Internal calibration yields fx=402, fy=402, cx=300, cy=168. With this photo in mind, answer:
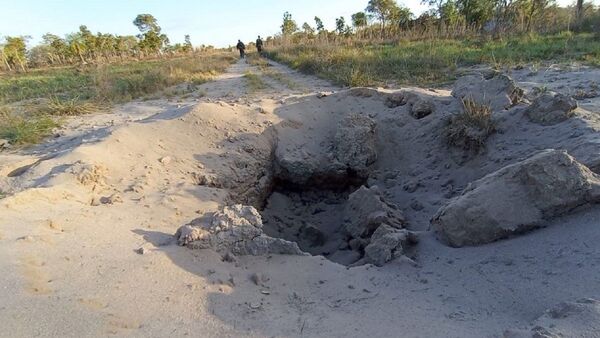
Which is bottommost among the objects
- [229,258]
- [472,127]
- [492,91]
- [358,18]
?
[229,258]

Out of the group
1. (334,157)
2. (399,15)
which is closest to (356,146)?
(334,157)

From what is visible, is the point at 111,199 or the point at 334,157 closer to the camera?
the point at 111,199

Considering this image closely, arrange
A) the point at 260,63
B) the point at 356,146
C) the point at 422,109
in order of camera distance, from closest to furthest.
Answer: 1. the point at 356,146
2. the point at 422,109
3. the point at 260,63

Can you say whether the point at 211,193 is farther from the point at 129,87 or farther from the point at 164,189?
the point at 129,87

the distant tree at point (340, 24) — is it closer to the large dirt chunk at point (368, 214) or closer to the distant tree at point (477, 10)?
the distant tree at point (477, 10)

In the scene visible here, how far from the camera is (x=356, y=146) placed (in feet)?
15.5

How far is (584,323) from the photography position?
65.6 inches

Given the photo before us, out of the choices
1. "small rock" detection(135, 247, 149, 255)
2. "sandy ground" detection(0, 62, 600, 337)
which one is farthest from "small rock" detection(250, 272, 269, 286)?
"small rock" detection(135, 247, 149, 255)

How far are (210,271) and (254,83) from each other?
7.86 m

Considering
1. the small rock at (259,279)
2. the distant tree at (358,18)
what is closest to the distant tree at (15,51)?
the distant tree at (358,18)

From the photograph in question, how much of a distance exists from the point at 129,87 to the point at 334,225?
23.8 ft

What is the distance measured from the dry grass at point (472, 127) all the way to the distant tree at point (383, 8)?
26.0m

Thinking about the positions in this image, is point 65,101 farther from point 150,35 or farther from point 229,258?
point 150,35

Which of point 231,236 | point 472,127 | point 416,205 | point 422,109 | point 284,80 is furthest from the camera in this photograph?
point 284,80
